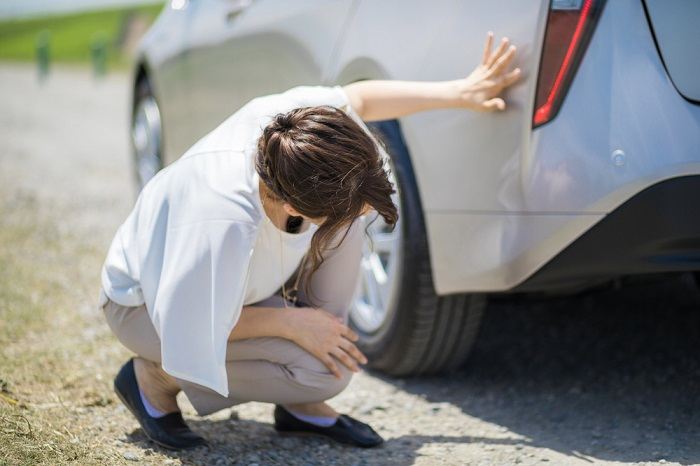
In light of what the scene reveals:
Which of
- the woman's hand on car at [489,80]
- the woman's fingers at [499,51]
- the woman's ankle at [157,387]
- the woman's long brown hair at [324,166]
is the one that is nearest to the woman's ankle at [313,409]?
the woman's ankle at [157,387]

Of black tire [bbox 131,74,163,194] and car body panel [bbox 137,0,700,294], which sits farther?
black tire [bbox 131,74,163,194]

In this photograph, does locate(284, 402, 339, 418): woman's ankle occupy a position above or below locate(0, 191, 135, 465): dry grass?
above

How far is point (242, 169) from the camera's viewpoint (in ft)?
7.52

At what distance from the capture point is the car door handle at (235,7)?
12.0 ft

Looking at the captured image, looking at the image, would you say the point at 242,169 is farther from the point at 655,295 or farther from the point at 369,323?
the point at 655,295

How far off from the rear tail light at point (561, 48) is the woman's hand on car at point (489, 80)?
0.09 m

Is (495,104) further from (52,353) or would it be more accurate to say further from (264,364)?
(52,353)

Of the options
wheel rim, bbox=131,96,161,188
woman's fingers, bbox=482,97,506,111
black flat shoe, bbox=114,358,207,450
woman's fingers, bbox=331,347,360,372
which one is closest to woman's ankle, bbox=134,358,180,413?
black flat shoe, bbox=114,358,207,450

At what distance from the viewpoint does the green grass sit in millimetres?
26844

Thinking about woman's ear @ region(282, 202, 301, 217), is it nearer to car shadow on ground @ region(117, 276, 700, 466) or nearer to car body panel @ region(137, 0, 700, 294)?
car body panel @ region(137, 0, 700, 294)

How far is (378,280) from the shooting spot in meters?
3.13

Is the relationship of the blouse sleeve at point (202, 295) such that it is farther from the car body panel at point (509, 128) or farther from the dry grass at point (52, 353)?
the car body panel at point (509, 128)

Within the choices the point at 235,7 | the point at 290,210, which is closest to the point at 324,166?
the point at 290,210

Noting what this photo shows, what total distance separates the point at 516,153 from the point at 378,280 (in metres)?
0.85
